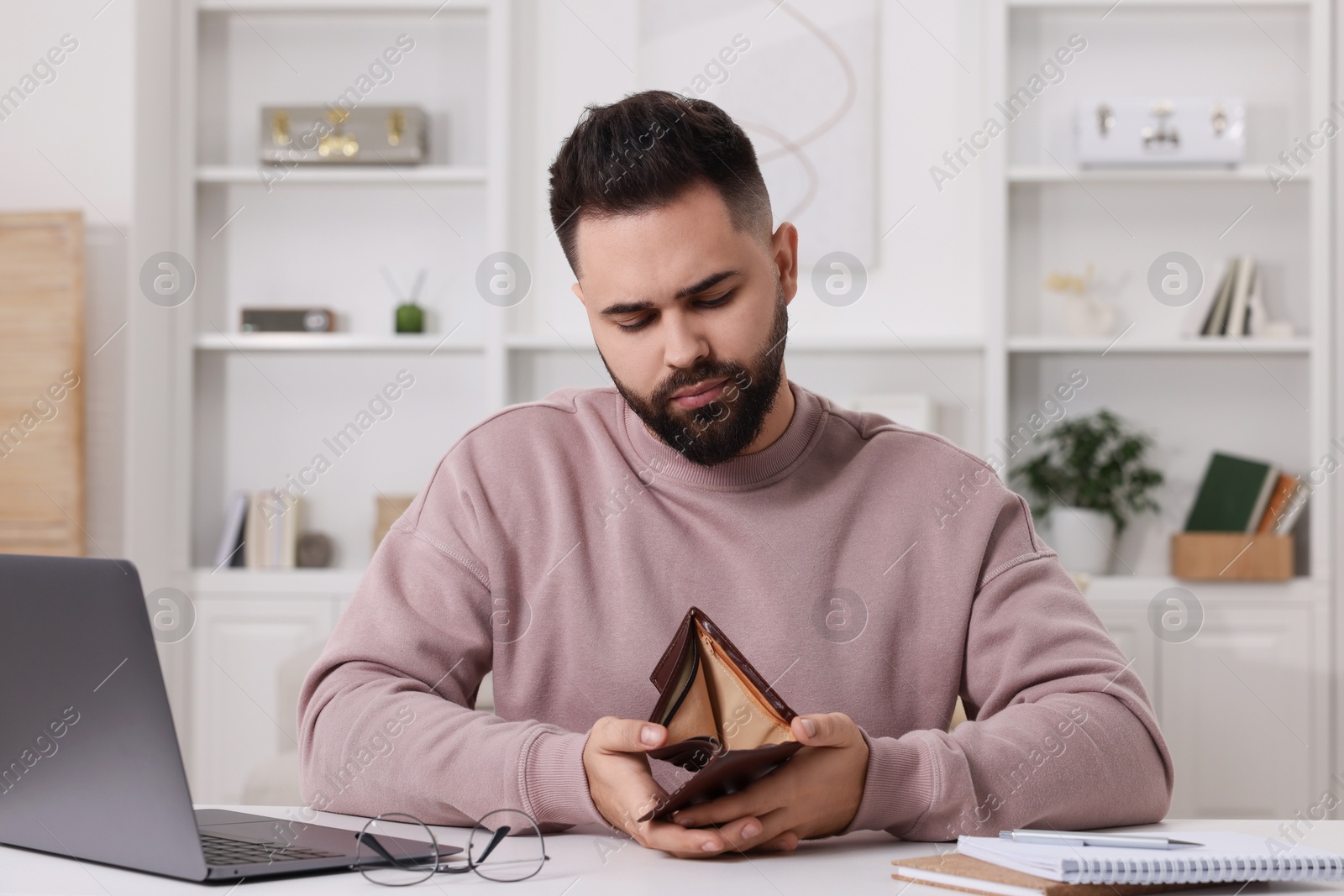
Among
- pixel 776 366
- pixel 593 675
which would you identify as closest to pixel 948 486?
pixel 776 366

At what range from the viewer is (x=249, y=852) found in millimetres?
955

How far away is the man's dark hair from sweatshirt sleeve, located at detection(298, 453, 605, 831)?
35 cm

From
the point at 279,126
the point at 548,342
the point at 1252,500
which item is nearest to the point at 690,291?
the point at 548,342

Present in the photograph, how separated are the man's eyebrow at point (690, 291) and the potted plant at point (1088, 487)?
2295 millimetres

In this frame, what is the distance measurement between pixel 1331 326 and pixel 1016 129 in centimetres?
102

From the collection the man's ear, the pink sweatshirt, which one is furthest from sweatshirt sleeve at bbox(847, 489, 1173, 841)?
the man's ear

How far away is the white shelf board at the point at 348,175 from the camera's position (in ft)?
11.7

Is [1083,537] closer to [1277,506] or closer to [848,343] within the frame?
[1277,506]

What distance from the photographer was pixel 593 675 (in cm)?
137

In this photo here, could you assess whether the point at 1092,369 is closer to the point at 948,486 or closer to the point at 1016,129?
the point at 1016,129

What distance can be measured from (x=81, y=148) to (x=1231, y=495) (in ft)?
11.2

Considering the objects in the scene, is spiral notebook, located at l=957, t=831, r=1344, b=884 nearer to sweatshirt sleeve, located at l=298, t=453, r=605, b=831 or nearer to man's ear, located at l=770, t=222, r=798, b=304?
sweatshirt sleeve, located at l=298, t=453, r=605, b=831

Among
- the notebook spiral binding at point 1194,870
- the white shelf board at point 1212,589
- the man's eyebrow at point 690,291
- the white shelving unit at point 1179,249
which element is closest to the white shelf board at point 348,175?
the white shelving unit at point 1179,249

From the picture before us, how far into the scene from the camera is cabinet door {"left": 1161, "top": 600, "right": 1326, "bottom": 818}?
10.8ft
